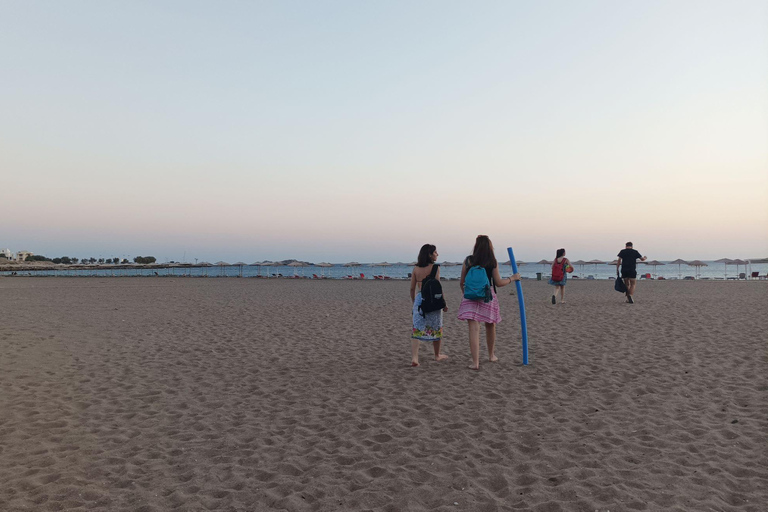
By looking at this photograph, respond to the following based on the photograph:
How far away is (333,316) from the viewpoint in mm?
12688

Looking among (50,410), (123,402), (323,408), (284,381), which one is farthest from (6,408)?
(323,408)

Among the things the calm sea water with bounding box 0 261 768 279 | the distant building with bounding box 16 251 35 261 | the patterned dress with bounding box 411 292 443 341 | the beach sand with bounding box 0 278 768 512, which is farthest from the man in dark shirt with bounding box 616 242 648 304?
the distant building with bounding box 16 251 35 261

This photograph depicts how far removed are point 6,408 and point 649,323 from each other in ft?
36.3

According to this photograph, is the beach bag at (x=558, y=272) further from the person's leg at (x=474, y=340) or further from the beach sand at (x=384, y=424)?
the person's leg at (x=474, y=340)

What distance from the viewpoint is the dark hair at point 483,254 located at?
6.00 m

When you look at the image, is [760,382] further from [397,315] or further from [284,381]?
[397,315]

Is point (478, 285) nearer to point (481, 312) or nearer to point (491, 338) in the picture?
point (481, 312)

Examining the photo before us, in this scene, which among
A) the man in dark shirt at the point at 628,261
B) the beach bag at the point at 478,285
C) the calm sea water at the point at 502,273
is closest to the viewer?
the beach bag at the point at 478,285

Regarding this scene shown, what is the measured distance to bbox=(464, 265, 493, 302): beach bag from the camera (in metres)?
5.96

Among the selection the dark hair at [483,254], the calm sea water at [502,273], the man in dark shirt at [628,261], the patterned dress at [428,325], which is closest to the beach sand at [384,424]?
the patterned dress at [428,325]

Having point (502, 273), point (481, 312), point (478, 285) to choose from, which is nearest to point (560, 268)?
point (481, 312)

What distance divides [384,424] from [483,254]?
267cm

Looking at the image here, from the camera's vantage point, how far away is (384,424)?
14.3ft

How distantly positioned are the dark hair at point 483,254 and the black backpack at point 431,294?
56 centimetres
